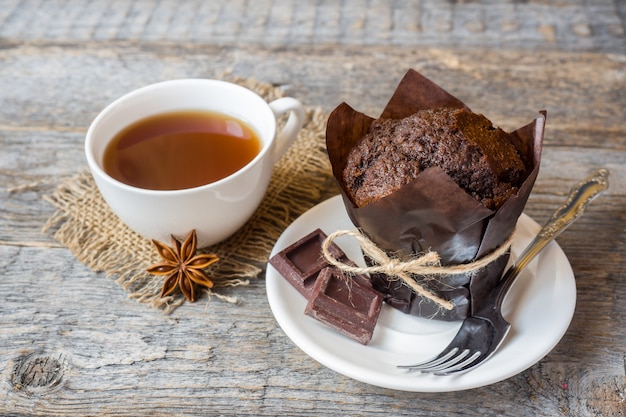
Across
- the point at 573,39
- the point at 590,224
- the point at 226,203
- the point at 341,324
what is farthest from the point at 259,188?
the point at 573,39

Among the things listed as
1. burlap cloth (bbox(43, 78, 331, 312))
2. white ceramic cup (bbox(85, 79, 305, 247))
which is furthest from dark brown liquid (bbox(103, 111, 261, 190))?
burlap cloth (bbox(43, 78, 331, 312))

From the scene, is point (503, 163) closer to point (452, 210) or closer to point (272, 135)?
point (452, 210)

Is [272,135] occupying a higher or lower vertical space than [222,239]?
higher

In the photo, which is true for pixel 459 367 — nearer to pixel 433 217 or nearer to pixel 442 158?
pixel 433 217

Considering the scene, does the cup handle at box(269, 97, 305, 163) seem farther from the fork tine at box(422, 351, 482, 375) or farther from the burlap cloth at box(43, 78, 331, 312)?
the fork tine at box(422, 351, 482, 375)

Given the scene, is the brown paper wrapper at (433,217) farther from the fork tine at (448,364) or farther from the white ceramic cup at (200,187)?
the white ceramic cup at (200,187)

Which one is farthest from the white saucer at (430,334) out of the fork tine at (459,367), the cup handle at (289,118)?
the cup handle at (289,118)

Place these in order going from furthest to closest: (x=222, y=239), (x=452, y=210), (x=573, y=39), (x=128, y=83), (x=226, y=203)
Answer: (x=573, y=39), (x=128, y=83), (x=222, y=239), (x=226, y=203), (x=452, y=210)
